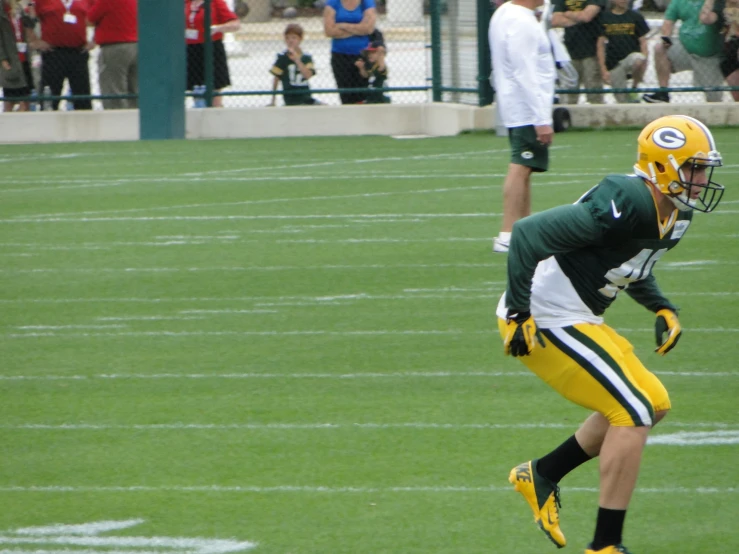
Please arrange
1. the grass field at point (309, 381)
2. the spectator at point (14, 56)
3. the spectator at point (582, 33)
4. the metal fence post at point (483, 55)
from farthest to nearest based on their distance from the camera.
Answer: the spectator at point (14, 56)
the metal fence post at point (483, 55)
the spectator at point (582, 33)
the grass field at point (309, 381)

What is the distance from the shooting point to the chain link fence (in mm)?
17875

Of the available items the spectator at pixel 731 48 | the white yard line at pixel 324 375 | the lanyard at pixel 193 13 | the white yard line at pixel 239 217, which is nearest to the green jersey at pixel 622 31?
the spectator at pixel 731 48

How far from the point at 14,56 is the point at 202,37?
8.46 ft

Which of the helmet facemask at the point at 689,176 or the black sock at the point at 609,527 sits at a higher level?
the helmet facemask at the point at 689,176

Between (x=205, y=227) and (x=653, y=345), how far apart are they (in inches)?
204

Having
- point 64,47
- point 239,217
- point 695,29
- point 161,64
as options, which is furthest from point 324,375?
point 64,47

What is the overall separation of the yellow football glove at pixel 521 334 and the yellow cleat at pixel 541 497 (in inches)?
21.8

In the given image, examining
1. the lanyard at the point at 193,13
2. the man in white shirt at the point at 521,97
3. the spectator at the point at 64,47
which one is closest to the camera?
the man in white shirt at the point at 521,97

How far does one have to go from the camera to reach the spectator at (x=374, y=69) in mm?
19031

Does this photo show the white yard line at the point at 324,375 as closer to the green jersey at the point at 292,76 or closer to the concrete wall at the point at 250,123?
the concrete wall at the point at 250,123

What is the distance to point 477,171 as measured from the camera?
14.8 m

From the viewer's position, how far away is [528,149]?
33.2 ft

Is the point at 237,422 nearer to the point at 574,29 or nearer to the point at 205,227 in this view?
the point at 205,227

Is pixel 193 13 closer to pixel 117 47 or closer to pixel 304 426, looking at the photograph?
pixel 117 47
